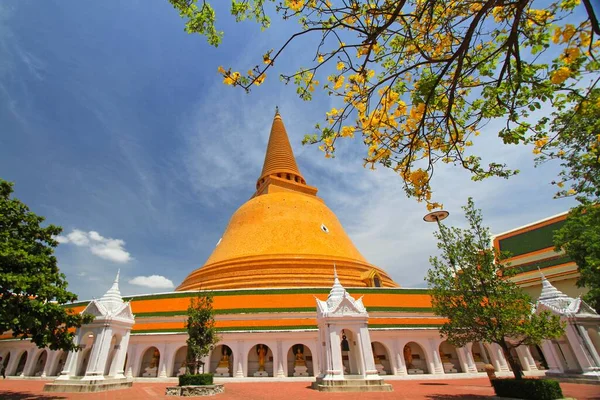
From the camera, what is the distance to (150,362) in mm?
18594

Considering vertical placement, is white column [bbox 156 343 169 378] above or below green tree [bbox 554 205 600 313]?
below

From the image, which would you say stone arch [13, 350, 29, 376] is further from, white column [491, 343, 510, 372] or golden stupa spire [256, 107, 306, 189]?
white column [491, 343, 510, 372]

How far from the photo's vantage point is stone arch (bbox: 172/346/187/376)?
17.8m

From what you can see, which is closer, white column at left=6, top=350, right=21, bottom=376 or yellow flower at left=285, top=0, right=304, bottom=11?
→ yellow flower at left=285, top=0, right=304, bottom=11

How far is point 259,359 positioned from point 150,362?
6628 mm

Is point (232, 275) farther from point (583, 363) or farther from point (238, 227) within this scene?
point (583, 363)

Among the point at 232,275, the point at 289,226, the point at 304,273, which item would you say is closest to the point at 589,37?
the point at 304,273

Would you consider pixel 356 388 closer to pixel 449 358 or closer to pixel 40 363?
pixel 449 358

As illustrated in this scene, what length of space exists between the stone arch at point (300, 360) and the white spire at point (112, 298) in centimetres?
925

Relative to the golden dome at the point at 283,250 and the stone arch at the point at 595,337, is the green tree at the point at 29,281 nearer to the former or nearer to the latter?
the golden dome at the point at 283,250

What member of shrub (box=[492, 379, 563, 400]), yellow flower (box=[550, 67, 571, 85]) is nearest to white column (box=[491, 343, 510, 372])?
shrub (box=[492, 379, 563, 400])

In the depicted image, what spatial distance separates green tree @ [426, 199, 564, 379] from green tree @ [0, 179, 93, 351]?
1376 cm

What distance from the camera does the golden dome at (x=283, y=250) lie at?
2191cm

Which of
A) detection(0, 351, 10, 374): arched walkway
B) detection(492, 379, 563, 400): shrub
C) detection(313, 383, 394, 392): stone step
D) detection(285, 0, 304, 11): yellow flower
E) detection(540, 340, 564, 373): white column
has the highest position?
detection(285, 0, 304, 11): yellow flower
